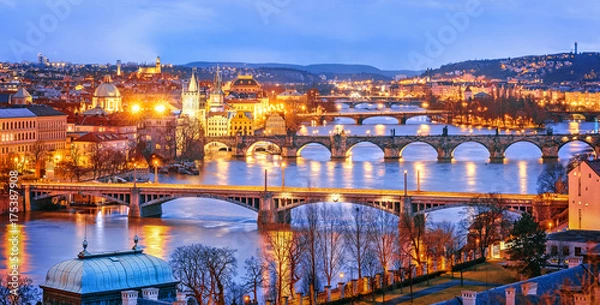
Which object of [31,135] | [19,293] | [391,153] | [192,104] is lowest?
[19,293]

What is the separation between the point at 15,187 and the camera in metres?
30.5

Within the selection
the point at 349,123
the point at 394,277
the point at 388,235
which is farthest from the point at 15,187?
the point at 349,123

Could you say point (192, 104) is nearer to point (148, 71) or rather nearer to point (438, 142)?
point (438, 142)

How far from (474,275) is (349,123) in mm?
53803

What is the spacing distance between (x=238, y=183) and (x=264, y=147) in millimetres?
17994

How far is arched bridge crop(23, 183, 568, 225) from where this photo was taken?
25984 millimetres

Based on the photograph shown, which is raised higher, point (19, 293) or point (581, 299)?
point (581, 299)

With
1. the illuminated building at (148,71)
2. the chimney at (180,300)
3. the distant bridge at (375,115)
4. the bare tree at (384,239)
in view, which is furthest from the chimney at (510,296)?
the illuminated building at (148,71)

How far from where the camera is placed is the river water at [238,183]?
77.9 feet

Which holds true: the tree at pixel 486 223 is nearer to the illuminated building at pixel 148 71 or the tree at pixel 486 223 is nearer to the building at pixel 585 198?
the building at pixel 585 198

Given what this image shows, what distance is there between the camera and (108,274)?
521 inches

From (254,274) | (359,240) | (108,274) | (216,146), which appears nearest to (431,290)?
(254,274)

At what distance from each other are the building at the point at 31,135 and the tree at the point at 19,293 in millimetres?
17678

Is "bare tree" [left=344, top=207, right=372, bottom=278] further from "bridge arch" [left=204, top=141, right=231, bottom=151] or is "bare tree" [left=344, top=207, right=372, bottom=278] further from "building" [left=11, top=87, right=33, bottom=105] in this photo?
"building" [left=11, top=87, right=33, bottom=105]
